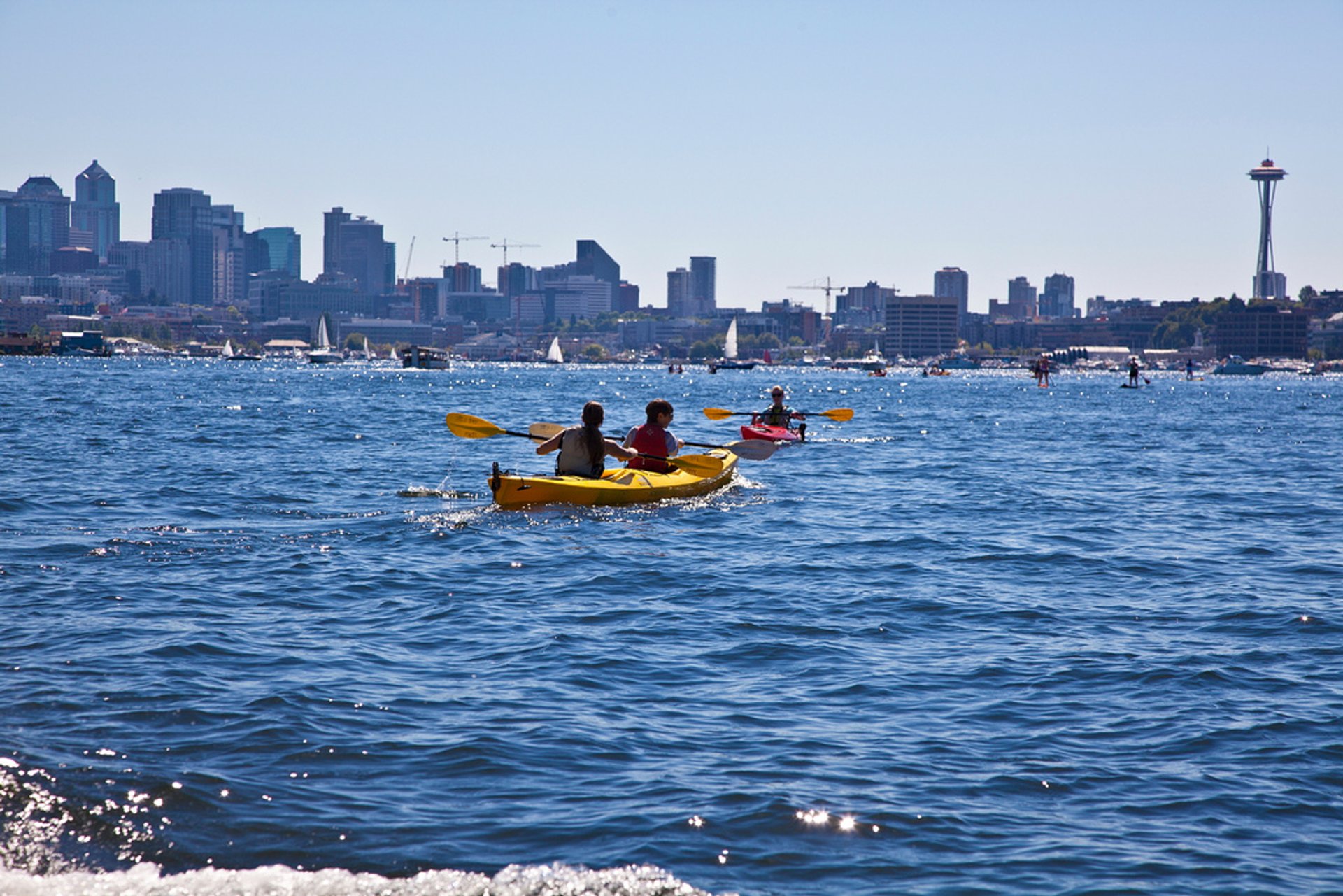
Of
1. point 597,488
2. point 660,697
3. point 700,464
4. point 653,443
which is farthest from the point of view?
point 700,464

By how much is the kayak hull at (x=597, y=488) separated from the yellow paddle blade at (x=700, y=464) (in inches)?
16.3

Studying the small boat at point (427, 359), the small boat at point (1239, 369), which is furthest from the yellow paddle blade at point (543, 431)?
the small boat at point (1239, 369)

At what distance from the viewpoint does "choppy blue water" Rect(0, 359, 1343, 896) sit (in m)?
5.51

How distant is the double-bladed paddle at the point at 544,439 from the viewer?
57.4 ft

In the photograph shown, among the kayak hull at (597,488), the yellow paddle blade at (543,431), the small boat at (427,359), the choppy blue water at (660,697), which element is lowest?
the choppy blue water at (660,697)

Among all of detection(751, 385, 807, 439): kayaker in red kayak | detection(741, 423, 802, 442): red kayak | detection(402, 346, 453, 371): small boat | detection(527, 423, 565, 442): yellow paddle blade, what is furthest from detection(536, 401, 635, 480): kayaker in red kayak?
detection(402, 346, 453, 371): small boat

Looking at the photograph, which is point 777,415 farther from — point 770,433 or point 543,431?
point 543,431

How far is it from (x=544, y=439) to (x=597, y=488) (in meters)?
2.04

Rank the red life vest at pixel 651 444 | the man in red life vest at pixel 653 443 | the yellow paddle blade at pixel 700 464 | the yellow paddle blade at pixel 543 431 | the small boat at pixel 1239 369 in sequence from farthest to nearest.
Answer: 1. the small boat at pixel 1239 369
2. the yellow paddle blade at pixel 700 464
3. the red life vest at pixel 651 444
4. the man in red life vest at pixel 653 443
5. the yellow paddle blade at pixel 543 431

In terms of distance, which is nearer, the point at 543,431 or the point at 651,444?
the point at 543,431

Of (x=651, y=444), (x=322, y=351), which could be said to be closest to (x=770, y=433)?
(x=651, y=444)

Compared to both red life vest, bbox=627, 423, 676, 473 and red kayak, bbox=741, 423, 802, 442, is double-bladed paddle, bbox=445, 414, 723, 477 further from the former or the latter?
red kayak, bbox=741, 423, 802, 442

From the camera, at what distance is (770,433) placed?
92.7 feet

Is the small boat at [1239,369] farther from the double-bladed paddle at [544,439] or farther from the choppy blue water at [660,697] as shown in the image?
the double-bladed paddle at [544,439]
